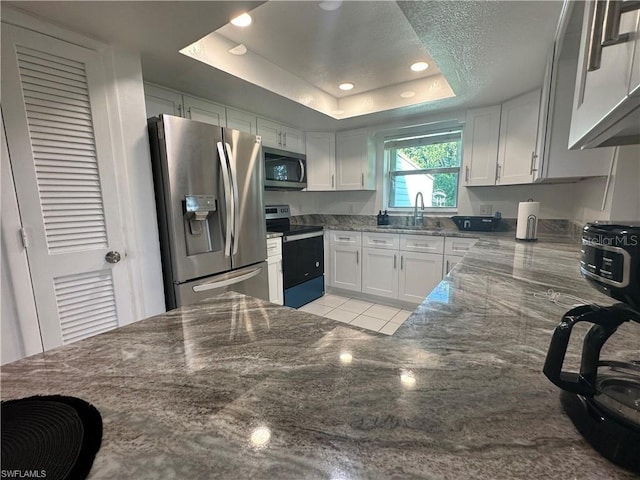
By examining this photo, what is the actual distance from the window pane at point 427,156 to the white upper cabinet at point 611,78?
8.30 ft

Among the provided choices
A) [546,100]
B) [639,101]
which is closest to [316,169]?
[546,100]

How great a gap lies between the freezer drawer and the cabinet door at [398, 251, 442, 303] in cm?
158

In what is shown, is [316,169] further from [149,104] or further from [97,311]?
[97,311]

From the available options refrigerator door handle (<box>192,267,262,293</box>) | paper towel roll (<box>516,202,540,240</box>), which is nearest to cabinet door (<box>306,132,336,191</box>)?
refrigerator door handle (<box>192,267,262,293</box>)

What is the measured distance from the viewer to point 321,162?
3.79 m

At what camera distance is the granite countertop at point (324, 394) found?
0.35 meters

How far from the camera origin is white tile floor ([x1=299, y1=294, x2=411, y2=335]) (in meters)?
2.88

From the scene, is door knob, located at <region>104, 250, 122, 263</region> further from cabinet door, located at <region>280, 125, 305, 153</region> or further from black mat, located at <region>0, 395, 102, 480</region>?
cabinet door, located at <region>280, 125, 305, 153</region>

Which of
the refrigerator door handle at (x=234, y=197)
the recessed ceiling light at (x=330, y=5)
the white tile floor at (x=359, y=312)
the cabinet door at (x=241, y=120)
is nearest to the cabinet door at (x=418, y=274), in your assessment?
the white tile floor at (x=359, y=312)

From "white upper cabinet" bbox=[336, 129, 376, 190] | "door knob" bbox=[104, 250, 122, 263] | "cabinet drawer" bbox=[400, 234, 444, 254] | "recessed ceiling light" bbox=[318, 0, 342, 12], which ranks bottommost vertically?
"cabinet drawer" bbox=[400, 234, 444, 254]

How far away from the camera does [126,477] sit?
1.11 ft

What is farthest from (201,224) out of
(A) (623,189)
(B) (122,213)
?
(A) (623,189)

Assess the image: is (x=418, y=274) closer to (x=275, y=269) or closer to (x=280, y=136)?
(x=275, y=269)

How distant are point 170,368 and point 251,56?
8.06ft
